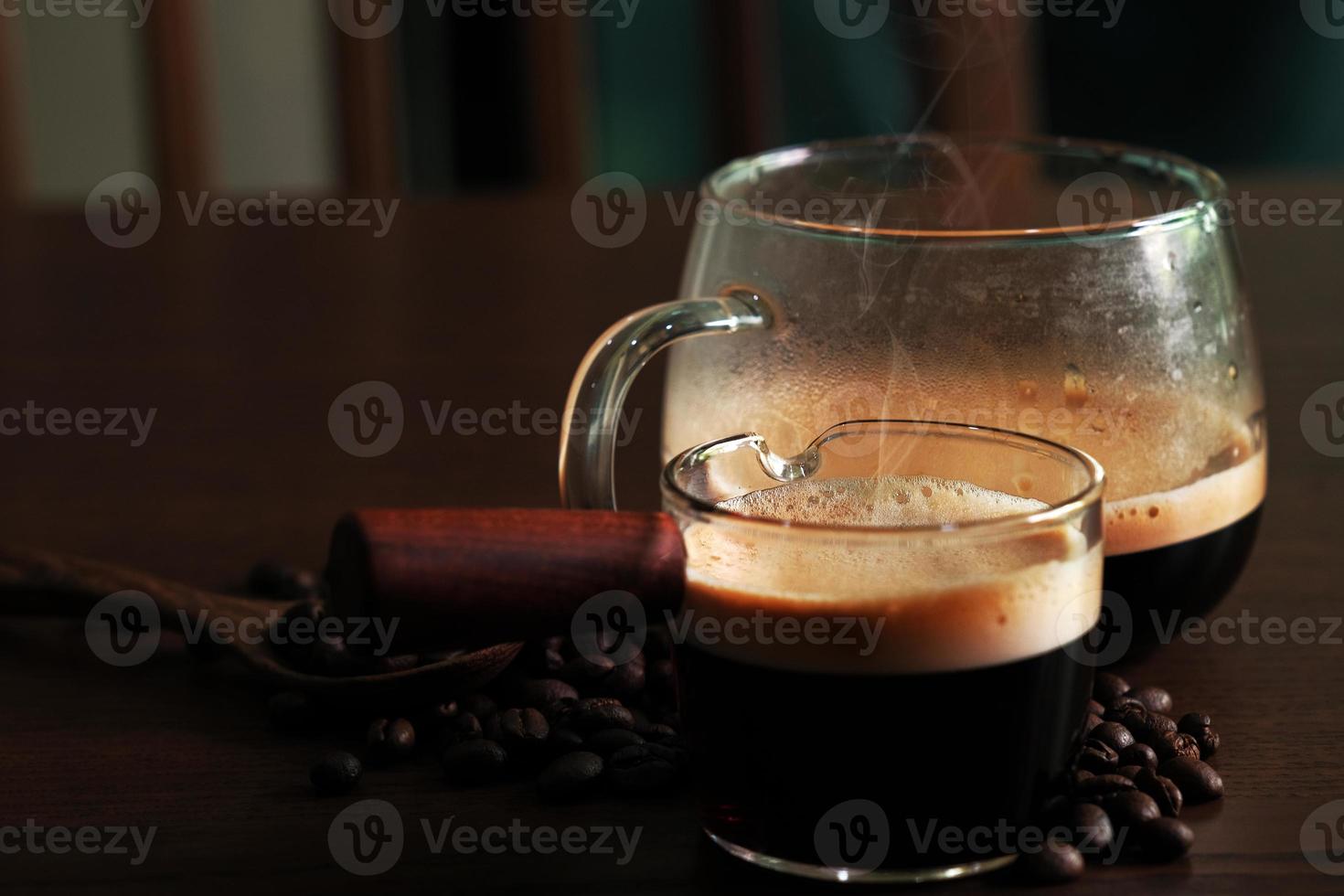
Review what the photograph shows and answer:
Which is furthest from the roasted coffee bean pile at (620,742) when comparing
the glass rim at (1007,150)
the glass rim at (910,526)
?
the glass rim at (1007,150)

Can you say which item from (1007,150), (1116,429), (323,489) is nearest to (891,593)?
(1116,429)

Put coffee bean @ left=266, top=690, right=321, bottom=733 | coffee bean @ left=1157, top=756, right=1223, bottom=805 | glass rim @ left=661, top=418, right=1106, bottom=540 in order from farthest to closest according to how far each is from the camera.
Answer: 1. coffee bean @ left=266, top=690, right=321, bottom=733
2. coffee bean @ left=1157, top=756, right=1223, bottom=805
3. glass rim @ left=661, top=418, right=1106, bottom=540

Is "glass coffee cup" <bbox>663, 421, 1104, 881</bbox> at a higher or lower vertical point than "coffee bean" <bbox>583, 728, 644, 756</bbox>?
higher

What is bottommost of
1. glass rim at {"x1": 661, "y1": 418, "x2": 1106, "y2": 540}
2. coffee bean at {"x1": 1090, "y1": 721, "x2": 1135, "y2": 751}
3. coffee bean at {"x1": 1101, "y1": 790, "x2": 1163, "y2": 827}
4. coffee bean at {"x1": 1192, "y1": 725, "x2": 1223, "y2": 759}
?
coffee bean at {"x1": 1192, "y1": 725, "x2": 1223, "y2": 759}

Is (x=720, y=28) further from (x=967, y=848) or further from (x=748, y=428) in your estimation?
(x=967, y=848)

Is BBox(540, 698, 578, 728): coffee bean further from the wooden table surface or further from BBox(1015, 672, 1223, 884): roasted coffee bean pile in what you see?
BBox(1015, 672, 1223, 884): roasted coffee bean pile

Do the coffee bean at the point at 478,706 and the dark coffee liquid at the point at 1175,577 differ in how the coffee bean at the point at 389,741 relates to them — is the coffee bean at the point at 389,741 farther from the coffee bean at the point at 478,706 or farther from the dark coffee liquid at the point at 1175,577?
the dark coffee liquid at the point at 1175,577

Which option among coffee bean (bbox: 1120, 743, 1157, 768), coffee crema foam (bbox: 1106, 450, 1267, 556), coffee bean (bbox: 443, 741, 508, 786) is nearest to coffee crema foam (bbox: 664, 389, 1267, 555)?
coffee crema foam (bbox: 1106, 450, 1267, 556)

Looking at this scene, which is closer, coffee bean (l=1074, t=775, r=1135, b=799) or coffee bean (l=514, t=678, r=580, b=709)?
coffee bean (l=1074, t=775, r=1135, b=799)
